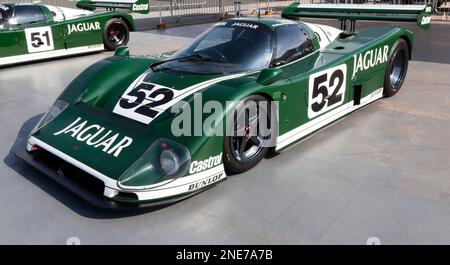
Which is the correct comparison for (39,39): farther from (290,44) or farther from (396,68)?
(396,68)

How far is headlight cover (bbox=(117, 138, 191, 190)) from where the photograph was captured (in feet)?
8.68

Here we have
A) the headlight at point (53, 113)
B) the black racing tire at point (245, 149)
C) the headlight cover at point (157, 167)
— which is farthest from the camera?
the headlight at point (53, 113)

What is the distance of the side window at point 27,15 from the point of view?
7.34 metres

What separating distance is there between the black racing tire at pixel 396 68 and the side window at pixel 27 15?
19.9 ft

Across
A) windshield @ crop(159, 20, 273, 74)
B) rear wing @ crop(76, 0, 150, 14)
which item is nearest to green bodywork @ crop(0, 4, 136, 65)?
rear wing @ crop(76, 0, 150, 14)

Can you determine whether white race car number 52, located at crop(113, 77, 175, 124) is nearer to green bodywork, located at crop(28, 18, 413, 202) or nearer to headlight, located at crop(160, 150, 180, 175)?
green bodywork, located at crop(28, 18, 413, 202)

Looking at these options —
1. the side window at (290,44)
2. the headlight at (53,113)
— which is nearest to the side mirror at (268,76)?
the side window at (290,44)

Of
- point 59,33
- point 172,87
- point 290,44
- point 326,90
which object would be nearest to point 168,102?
point 172,87

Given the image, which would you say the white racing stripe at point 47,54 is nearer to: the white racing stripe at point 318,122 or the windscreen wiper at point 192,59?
the windscreen wiper at point 192,59

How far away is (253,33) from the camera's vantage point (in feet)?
12.5
